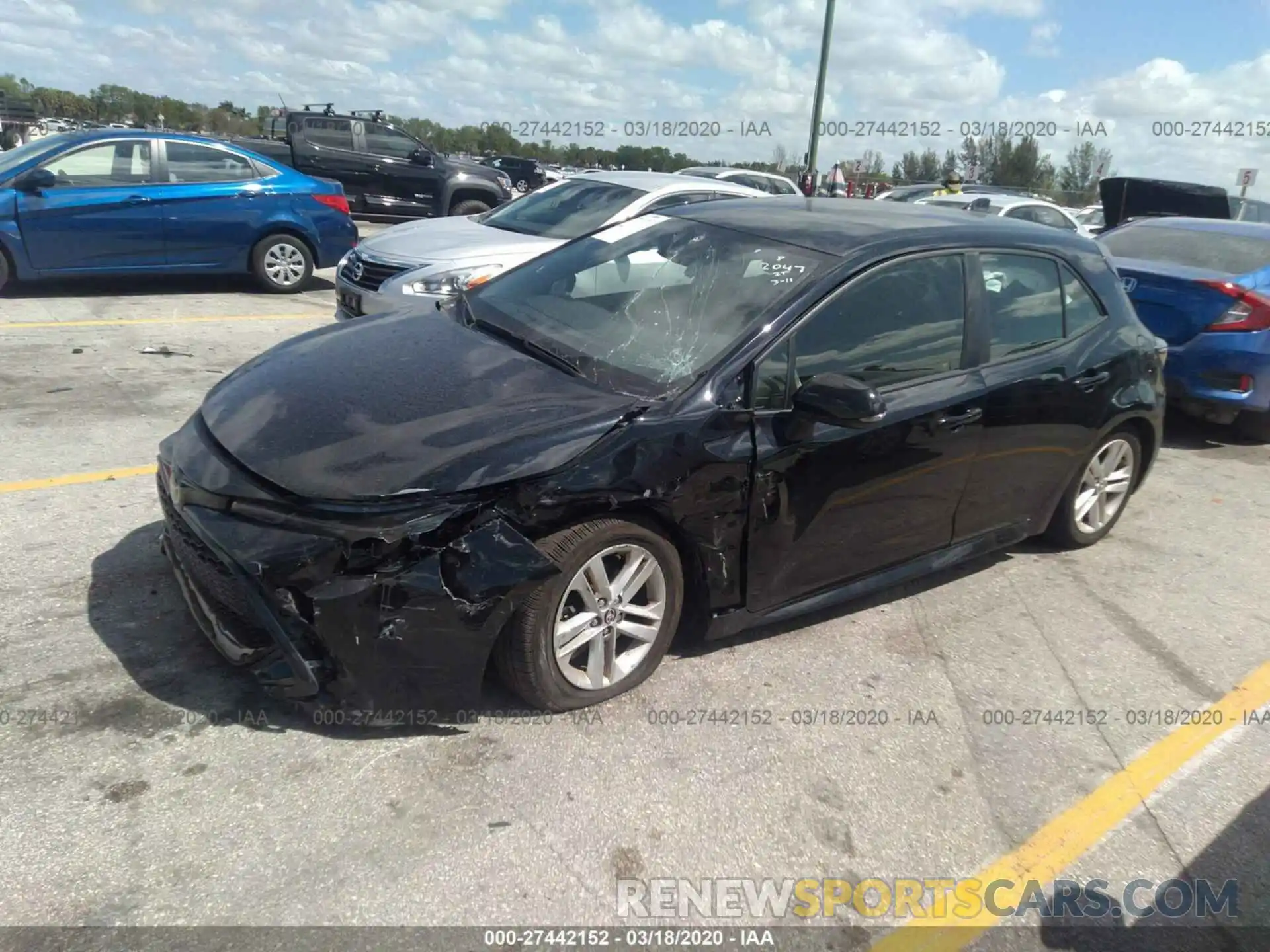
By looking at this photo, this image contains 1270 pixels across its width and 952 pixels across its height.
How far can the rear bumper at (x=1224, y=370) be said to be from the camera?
6738mm

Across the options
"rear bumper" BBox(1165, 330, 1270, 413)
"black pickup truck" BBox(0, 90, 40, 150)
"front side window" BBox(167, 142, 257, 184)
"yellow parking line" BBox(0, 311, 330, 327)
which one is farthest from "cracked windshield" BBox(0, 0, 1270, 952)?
"black pickup truck" BBox(0, 90, 40, 150)

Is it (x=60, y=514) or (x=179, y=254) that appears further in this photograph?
(x=179, y=254)

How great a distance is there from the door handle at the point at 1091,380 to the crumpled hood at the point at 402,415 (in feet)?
7.76

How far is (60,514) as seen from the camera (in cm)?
442

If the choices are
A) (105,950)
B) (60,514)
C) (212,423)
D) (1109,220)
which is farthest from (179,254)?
(1109,220)

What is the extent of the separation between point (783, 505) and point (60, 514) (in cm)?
326

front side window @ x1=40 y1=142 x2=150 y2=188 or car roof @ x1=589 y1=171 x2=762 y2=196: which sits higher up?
car roof @ x1=589 y1=171 x2=762 y2=196

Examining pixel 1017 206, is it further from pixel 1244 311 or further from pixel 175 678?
pixel 175 678

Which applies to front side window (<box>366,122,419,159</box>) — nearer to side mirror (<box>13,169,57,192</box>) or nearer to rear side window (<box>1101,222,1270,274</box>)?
side mirror (<box>13,169,57,192</box>)

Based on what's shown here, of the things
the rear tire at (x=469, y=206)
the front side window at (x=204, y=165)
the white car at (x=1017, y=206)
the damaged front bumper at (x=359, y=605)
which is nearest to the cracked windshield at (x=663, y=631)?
the damaged front bumper at (x=359, y=605)

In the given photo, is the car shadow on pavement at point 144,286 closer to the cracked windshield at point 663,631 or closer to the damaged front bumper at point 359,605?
the cracked windshield at point 663,631

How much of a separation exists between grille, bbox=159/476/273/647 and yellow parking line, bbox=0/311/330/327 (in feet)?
20.0

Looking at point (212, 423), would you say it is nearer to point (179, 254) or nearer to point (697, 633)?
point (697, 633)

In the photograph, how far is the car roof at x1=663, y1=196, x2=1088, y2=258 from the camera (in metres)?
3.90
